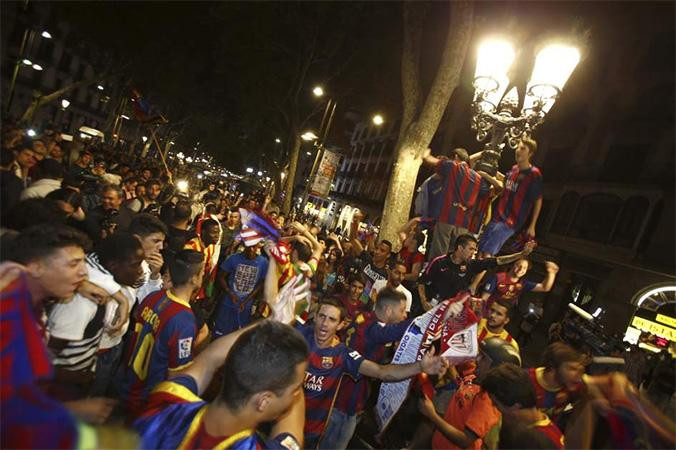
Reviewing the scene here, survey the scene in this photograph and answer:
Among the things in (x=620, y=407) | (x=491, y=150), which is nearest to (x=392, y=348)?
(x=491, y=150)

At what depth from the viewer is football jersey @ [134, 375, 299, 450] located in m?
1.76

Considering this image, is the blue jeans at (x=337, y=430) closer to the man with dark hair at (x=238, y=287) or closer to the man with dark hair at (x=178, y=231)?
the man with dark hair at (x=238, y=287)

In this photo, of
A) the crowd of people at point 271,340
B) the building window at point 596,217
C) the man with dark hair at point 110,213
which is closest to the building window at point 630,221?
the building window at point 596,217

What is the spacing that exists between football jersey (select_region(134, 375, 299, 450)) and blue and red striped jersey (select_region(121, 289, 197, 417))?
1.09 m

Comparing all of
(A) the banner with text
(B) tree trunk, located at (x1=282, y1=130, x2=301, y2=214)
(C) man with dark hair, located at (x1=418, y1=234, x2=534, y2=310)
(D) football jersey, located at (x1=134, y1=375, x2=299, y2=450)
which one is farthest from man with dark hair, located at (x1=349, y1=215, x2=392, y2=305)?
(B) tree trunk, located at (x1=282, y1=130, x2=301, y2=214)

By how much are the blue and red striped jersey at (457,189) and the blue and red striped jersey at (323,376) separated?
7.70 feet

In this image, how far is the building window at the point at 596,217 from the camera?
2203cm

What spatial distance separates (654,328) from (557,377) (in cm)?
1895

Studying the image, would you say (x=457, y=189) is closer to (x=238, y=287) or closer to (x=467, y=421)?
(x=467, y=421)

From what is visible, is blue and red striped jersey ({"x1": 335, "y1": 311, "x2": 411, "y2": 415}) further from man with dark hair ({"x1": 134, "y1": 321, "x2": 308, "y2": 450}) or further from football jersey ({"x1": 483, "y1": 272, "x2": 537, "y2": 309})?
man with dark hair ({"x1": 134, "y1": 321, "x2": 308, "y2": 450})

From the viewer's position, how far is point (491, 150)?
5148mm

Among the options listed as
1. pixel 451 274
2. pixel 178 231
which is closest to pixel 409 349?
pixel 451 274

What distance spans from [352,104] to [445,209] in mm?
18189

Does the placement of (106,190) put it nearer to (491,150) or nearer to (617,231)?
(491,150)
